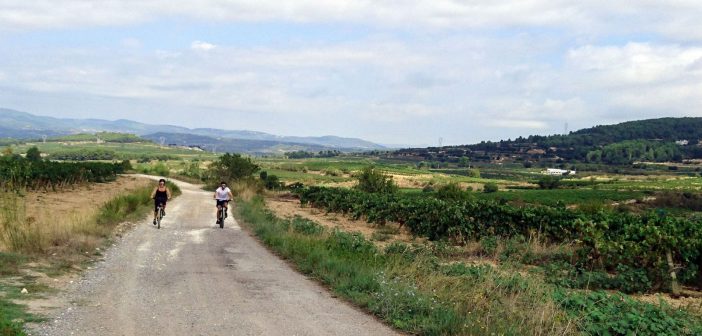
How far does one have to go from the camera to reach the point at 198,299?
355 inches

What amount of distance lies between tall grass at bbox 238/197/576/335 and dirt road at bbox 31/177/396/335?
43 centimetres

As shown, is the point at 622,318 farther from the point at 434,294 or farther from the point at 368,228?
the point at 368,228

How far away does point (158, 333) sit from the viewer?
23.2 feet

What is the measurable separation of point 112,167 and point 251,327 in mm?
63265

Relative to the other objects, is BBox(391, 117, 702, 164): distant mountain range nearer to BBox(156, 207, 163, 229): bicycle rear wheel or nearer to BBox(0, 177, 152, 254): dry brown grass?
BBox(156, 207, 163, 229): bicycle rear wheel

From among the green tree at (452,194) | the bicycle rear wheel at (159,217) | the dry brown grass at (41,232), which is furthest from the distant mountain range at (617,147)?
the dry brown grass at (41,232)

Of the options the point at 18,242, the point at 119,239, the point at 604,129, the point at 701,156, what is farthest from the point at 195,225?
the point at 604,129

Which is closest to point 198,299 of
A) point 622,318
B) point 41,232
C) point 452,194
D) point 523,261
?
point 41,232

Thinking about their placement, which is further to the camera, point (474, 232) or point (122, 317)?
point (474, 232)

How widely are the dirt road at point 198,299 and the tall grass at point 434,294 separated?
433mm

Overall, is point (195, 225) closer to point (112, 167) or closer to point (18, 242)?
point (18, 242)

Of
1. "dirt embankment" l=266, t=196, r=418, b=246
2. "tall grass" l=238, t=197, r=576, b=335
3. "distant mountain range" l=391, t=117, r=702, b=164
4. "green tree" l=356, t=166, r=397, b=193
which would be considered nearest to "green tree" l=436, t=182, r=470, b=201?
"green tree" l=356, t=166, r=397, b=193

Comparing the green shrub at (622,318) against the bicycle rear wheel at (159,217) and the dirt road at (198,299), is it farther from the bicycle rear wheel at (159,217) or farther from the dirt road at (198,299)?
the bicycle rear wheel at (159,217)

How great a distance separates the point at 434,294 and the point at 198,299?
382 centimetres
